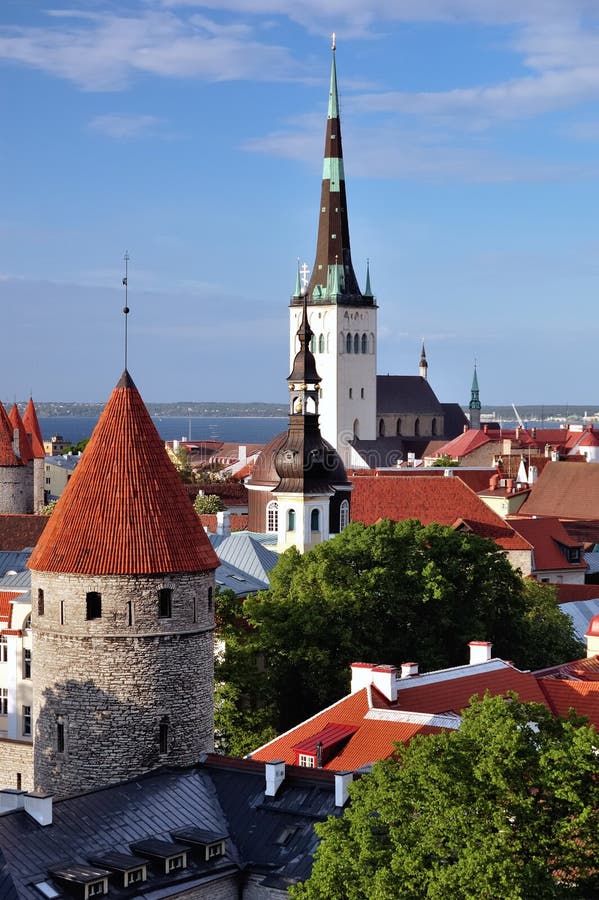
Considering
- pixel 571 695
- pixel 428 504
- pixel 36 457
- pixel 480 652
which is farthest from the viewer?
pixel 36 457

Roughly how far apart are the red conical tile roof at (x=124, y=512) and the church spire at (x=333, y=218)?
108 m

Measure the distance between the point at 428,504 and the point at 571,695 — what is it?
37.5 metres

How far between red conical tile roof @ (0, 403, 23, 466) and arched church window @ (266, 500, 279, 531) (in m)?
22.3

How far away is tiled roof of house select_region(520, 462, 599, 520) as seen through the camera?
281ft

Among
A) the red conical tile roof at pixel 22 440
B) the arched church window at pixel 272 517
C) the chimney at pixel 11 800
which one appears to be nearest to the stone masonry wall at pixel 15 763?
the chimney at pixel 11 800

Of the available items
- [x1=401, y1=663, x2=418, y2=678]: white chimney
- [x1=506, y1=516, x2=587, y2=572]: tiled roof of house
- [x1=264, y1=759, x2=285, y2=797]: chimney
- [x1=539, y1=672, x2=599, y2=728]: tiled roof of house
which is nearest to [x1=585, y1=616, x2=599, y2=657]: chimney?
[x1=539, y1=672, x2=599, y2=728]: tiled roof of house

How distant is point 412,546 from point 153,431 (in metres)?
16.9

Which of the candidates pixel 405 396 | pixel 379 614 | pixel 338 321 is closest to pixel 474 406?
pixel 405 396

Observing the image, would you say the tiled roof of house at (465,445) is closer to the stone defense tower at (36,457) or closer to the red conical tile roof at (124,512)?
the stone defense tower at (36,457)

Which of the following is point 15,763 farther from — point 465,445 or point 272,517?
point 465,445

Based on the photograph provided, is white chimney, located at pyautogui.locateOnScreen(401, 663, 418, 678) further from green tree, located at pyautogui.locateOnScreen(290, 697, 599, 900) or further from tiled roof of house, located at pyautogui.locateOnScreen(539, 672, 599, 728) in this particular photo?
green tree, located at pyautogui.locateOnScreen(290, 697, 599, 900)

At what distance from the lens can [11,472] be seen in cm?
8538

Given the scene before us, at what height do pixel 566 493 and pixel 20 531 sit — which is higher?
pixel 566 493

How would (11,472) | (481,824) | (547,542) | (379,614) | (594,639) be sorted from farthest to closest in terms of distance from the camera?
(11,472) < (547,542) < (379,614) < (594,639) < (481,824)
